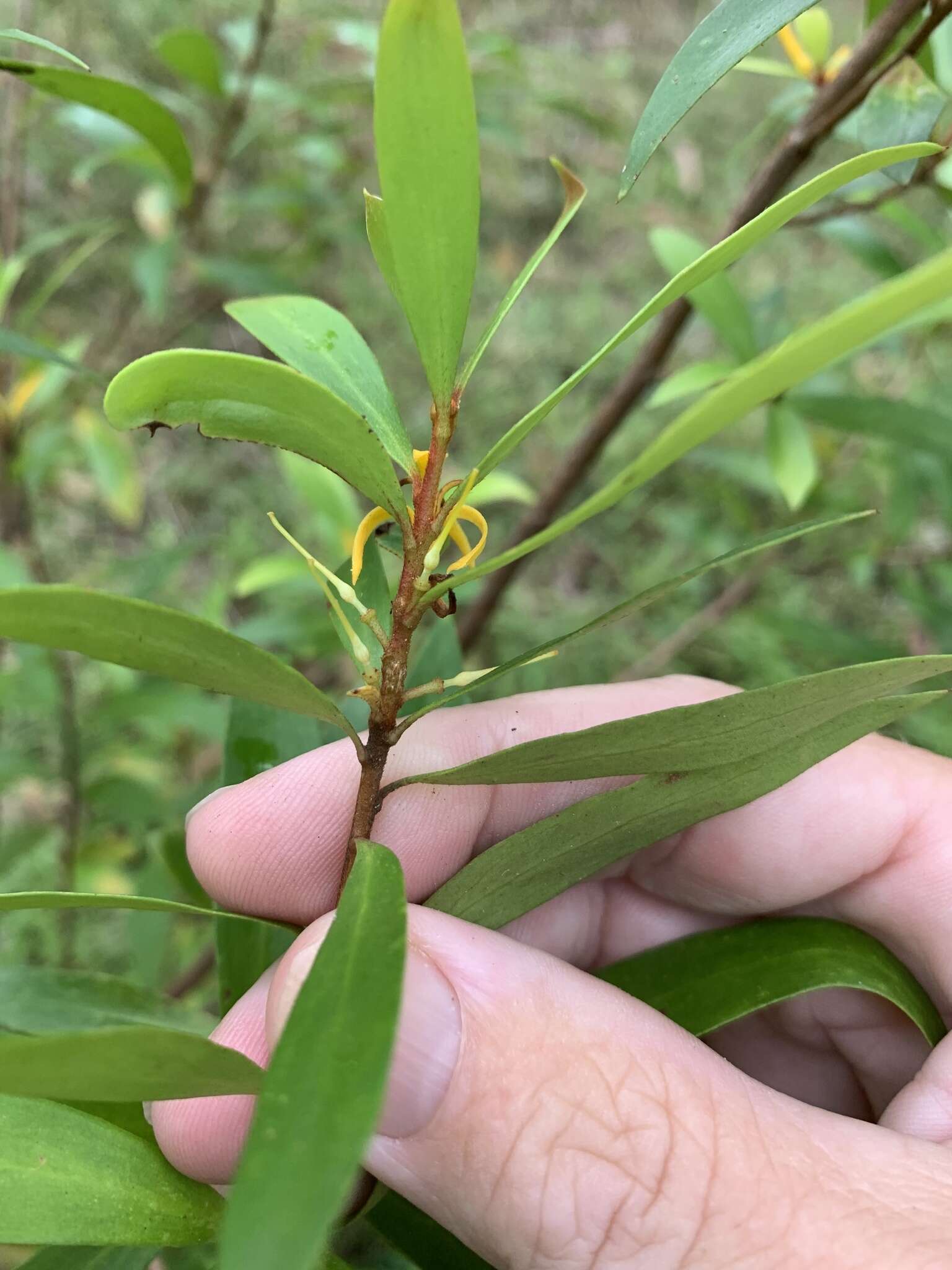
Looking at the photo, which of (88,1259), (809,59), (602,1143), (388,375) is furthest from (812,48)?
(388,375)

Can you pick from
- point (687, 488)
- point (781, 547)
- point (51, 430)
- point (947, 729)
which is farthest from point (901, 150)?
point (687, 488)

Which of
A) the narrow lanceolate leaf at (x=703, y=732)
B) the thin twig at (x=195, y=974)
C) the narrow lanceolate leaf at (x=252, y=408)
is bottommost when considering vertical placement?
the thin twig at (x=195, y=974)

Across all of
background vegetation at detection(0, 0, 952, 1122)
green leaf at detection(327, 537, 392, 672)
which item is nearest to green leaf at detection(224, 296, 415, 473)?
green leaf at detection(327, 537, 392, 672)

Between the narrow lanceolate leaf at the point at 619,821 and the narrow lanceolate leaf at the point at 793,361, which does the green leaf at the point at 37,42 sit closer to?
the narrow lanceolate leaf at the point at 793,361

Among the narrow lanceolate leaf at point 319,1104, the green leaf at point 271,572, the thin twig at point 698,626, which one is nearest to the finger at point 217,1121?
the narrow lanceolate leaf at point 319,1104

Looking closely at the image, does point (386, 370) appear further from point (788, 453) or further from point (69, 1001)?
point (69, 1001)

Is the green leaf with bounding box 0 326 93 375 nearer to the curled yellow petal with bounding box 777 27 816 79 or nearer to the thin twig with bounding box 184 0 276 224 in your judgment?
the thin twig with bounding box 184 0 276 224

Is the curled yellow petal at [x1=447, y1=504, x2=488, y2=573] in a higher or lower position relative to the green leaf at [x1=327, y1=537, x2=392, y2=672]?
higher
